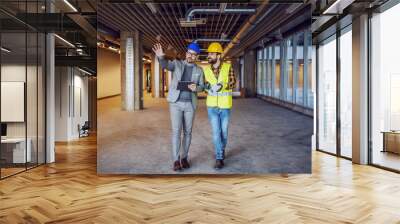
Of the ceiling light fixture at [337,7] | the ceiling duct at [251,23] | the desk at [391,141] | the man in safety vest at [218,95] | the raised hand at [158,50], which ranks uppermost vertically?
the ceiling light fixture at [337,7]

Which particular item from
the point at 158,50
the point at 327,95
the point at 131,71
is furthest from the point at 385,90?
the point at 131,71

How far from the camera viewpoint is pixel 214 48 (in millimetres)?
5805

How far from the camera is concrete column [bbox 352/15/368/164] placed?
7.52 metres

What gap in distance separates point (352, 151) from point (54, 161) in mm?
6453

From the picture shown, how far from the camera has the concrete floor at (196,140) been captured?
5.88 m

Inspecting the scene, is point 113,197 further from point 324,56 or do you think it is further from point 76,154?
point 324,56

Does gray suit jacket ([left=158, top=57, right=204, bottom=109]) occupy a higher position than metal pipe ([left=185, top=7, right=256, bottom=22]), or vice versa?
metal pipe ([left=185, top=7, right=256, bottom=22])

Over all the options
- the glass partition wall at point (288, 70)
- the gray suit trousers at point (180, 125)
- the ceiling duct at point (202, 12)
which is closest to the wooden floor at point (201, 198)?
the gray suit trousers at point (180, 125)

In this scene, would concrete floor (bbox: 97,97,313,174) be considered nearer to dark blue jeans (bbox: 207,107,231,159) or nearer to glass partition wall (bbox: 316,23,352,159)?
dark blue jeans (bbox: 207,107,231,159)

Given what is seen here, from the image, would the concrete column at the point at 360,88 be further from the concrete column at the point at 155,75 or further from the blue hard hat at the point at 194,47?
the concrete column at the point at 155,75

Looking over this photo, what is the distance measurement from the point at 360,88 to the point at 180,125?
403 centimetres

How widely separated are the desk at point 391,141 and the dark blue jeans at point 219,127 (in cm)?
331

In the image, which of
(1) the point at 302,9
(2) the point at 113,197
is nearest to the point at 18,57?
(2) the point at 113,197

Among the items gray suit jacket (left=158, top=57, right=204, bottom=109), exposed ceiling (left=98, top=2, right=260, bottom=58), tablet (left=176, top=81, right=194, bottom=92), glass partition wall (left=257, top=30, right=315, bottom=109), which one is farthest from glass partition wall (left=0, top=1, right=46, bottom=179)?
glass partition wall (left=257, top=30, right=315, bottom=109)
